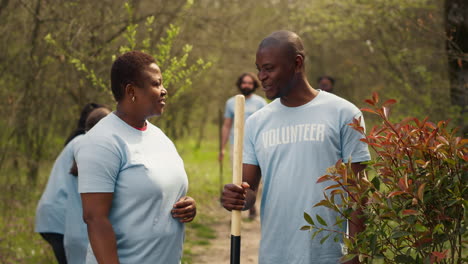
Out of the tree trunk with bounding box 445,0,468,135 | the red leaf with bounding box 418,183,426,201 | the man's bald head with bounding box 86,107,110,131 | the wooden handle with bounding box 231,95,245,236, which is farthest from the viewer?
the tree trunk with bounding box 445,0,468,135

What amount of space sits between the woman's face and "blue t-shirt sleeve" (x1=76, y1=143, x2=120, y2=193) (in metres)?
0.32

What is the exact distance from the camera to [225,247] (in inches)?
328

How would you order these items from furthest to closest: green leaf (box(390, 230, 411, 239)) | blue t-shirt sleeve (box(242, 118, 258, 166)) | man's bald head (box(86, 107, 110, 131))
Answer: man's bald head (box(86, 107, 110, 131)), blue t-shirt sleeve (box(242, 118, 258, 166)), green leaf (box(390, 230, 411, 239))

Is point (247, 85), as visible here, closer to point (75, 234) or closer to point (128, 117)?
point (75, 234)

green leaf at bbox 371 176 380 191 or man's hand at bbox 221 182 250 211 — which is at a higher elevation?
green leaf at bbox 371 176 380 191

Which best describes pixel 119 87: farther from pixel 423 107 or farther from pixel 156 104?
pixel 423 107

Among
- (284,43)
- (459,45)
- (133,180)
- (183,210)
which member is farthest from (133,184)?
(459,45)

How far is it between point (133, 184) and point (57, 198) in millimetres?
1952

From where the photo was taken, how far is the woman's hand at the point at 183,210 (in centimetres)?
307

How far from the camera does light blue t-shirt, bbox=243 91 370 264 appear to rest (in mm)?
3143

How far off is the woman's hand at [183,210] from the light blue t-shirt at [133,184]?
25 mm

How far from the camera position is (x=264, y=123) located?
336 cm

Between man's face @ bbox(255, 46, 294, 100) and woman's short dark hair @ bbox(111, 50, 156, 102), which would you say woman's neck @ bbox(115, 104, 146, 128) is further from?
man's face @ bbox(255, 46, 294, 100)

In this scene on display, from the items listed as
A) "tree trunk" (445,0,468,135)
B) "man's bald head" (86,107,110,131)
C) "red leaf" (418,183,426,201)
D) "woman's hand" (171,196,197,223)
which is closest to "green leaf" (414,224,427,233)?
"red leaf" (418,183,426,201)
